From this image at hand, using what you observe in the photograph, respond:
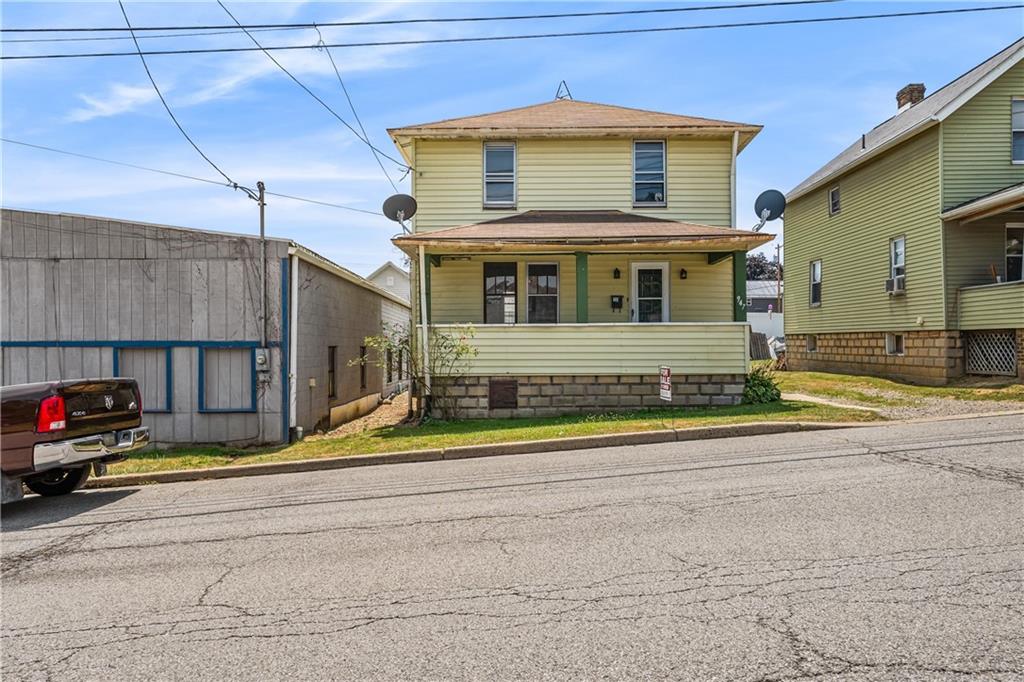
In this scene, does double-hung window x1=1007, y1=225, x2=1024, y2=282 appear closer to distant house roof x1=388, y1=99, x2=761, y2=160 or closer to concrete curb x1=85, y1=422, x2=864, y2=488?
distant house roof x1=388, y1=99, x2=761, y2=160

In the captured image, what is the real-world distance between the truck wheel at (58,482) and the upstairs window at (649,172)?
1283cm

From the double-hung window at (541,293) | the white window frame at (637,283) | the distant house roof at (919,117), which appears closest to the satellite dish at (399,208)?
the double-hung window at (541,293)

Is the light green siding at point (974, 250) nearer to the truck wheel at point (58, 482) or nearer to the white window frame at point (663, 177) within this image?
the white window frame at point (663, 177)

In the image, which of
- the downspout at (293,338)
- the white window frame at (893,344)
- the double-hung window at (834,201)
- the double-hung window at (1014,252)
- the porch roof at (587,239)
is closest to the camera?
the downspout at (293,338)

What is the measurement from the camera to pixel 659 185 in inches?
663

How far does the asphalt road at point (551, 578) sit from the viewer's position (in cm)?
350

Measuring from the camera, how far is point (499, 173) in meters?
16.8

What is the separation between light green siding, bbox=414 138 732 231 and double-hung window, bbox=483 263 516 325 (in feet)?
4.43

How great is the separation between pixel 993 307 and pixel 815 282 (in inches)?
346

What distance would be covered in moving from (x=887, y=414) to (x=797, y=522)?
24.9 feet

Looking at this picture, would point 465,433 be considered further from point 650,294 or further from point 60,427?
point 650,294

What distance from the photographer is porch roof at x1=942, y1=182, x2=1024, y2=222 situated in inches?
579

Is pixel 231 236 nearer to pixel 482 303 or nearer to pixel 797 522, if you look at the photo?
pixel 482 303

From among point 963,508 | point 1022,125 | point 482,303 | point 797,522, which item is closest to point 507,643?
point 797,522
